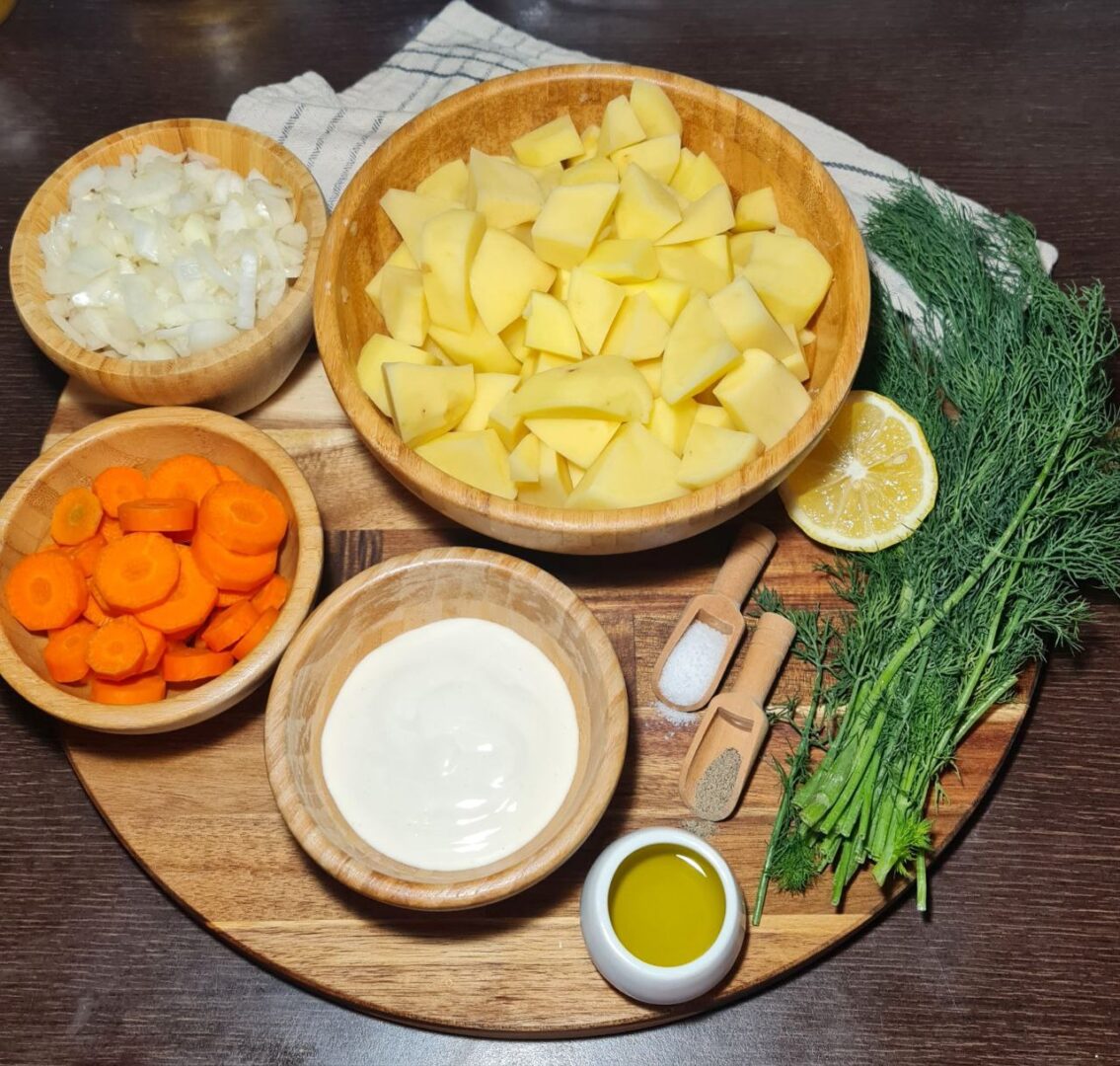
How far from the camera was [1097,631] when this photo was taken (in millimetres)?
2162

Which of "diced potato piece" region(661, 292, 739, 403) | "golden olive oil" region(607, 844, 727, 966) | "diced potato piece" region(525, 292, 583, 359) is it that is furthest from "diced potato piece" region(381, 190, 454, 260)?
"golden olive oil" region(607, 844, 727, 966)

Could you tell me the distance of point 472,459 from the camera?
1858mm

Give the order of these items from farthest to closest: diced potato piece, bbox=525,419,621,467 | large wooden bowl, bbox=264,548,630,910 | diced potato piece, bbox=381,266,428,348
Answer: diced potato piece, bbox=381,266,428,348 → diced potato piece, bbox=525,419,621,467 → large wooden bowl, bbox=264,548,630,910

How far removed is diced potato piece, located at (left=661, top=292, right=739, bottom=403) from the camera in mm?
1800

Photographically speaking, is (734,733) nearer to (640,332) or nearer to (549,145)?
(640,332)

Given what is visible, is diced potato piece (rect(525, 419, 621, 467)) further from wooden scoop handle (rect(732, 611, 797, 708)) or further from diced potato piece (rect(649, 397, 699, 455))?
wooden scoop handle (rect(732, 611, 797, 708))

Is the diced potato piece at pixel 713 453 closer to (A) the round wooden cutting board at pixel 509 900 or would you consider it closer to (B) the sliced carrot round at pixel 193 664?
(A) the round wooden cutting board at pixel 509 900

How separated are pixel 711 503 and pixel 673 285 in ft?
1.35

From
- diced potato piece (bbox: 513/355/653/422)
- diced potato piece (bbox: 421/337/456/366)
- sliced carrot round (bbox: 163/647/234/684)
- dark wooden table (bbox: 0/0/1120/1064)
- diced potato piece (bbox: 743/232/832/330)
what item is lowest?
dark wooden table (bbox: 0/0/1120/1064)

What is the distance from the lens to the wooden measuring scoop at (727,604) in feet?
6.43

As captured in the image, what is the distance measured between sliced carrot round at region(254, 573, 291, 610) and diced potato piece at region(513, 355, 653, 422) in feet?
1.60

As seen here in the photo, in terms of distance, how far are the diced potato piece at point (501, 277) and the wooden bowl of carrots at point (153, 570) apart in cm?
41

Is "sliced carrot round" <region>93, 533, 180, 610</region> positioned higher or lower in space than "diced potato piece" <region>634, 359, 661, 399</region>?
lower

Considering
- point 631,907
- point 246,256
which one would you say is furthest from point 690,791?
point 246,256
